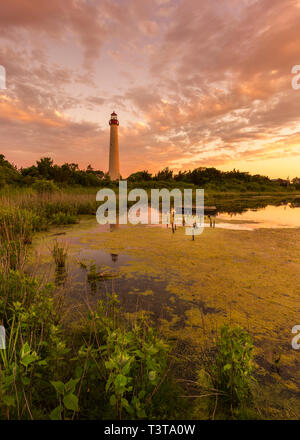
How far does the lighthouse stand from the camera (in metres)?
44.1

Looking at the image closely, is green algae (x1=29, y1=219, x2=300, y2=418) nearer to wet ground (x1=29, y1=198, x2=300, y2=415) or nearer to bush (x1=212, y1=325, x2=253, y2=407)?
wet ground (x1=29, y1=198, x2=300, y2=415)

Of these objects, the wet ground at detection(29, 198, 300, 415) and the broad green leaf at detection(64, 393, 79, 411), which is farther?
the wet ground at detection(29, 198, 300, 415)

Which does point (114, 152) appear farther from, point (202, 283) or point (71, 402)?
point (71, 402)

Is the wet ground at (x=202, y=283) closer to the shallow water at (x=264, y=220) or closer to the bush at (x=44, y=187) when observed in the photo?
the shallow water at (x=264, y=220)

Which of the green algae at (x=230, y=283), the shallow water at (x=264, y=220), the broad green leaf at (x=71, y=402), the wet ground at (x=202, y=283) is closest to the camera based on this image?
the broad green leaf at (x=71, y=402)

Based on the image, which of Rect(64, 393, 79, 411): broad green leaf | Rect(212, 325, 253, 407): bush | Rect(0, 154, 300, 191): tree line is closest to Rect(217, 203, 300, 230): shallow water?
Rect(212, 325, 253, 407): bush

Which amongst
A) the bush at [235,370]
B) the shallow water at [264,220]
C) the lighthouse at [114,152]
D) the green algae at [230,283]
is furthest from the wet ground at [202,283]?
the lighthouse at [114,152]

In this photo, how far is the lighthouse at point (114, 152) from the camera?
44.1m

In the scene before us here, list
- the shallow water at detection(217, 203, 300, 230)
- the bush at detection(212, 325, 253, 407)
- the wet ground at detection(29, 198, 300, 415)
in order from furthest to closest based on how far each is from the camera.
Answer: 1. the shallow water at detection(217, 203, 300, 230)
2. the wet ground at detection(29, 198, 300, 415)
3. the bush at detection(212, 325, 253, 407)

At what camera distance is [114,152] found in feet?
145

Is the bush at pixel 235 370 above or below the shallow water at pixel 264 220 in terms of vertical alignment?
below
